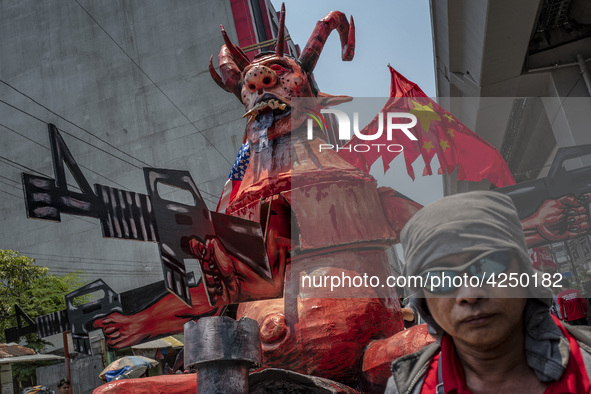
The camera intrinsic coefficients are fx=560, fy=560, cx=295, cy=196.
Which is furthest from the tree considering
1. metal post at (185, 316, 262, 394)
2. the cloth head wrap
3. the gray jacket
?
the cloth head wrap

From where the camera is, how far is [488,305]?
1.75 metres

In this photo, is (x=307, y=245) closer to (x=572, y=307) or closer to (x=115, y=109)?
(x=572, y=307)

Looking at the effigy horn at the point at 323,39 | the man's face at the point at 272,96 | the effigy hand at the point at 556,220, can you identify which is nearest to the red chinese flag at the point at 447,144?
the effigy hand at the point at 556,220

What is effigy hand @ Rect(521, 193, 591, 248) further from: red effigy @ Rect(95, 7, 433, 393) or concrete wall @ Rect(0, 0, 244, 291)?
concrete wall @ Rect(0, 0, 244, 291)

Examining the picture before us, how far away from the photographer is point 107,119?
20.0m

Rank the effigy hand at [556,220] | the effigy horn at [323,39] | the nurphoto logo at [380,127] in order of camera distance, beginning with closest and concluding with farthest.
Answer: the effigy hand at [556,220] < the nurphoto logo at [380,127] < the effigy horn at [323,39]

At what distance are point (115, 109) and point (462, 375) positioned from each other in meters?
19.8

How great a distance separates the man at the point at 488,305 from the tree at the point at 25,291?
13.8 metres

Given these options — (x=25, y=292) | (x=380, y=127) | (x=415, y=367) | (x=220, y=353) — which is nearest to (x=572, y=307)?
(x=380, y=127)

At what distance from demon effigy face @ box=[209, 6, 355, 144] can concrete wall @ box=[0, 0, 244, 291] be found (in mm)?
14490

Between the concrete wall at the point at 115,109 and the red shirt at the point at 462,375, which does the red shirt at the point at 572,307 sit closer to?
the red shirt at the point at 462,375

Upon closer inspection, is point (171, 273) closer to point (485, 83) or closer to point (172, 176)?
point (172, 176)

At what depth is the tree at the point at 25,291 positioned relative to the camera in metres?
14.0

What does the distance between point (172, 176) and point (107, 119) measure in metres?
17.5
